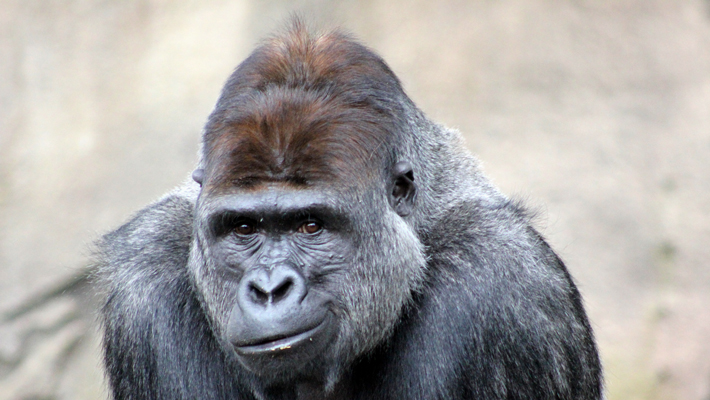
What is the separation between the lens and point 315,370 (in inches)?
164

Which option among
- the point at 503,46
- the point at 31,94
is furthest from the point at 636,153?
the point at 31,94

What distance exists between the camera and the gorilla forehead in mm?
4152

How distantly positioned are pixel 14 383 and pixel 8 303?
0.89m

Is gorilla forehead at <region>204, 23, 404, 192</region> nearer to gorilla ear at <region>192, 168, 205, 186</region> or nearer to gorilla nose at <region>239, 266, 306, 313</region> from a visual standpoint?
gorilla ear at <region>192, 168, 205, 186</region>

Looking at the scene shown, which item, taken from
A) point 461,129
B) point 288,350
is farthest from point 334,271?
point 461,129

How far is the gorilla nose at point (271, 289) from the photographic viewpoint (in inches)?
150

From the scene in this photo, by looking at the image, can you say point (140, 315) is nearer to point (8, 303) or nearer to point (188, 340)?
point (188, 340)

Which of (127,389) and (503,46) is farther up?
(503,46)

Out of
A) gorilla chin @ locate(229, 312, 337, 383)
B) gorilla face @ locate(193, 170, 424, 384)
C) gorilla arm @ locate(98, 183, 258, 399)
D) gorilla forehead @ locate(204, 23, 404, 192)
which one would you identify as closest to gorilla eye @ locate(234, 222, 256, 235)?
gorilla face @ locate(193, 170, 424, 384)

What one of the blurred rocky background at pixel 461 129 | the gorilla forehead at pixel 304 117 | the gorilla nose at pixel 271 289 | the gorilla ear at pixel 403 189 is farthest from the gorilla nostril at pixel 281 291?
the blurred rocky background at pixel 461 129

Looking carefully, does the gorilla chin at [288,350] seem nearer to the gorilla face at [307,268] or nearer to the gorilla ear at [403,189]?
the gorilla face at [307,268]

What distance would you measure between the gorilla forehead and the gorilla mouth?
786mm

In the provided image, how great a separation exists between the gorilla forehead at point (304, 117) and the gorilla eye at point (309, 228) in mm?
236

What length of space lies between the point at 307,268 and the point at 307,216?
0.27 m
